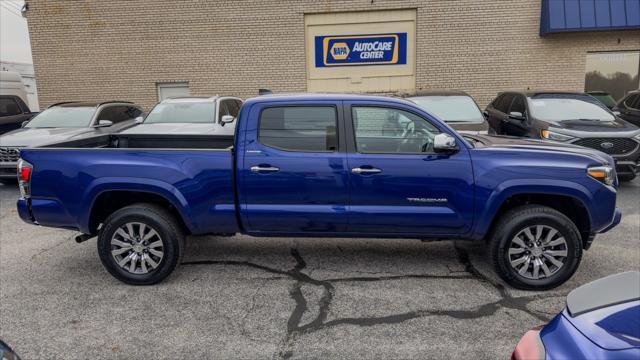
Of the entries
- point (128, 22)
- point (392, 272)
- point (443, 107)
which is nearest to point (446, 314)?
point (392, 272)

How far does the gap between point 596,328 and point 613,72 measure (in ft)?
49.0

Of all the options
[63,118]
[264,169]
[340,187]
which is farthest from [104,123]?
[340,187]

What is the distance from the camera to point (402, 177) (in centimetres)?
438

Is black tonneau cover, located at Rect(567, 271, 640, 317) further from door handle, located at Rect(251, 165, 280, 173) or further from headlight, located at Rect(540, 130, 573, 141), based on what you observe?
headlight, located at Rect(540, 130, 573, 141)

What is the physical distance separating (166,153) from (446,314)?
287cm

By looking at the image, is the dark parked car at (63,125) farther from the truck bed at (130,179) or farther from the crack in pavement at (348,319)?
the crack in pavement at (348,319)

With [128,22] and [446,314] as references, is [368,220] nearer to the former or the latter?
[446,314]

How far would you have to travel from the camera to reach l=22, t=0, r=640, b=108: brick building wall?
45.6 ft

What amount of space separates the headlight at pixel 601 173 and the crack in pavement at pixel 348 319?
119cm

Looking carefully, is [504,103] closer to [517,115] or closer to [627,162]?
[517,115]

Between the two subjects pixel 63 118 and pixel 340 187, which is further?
pixel 63 118

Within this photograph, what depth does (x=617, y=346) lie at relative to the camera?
1680 mm

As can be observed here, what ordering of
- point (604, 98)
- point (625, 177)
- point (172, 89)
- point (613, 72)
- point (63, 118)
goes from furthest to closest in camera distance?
1. point (172, 89)
2. point (613, 72)
3. point (604, 98)
4. point (63, 118)
5. point (625, 177)

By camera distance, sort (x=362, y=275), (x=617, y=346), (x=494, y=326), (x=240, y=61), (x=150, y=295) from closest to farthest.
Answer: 1. (x=617, y=346)
2. (x=494, y=326)
3. (x=150, y=295)
4. (x=362, y=275)
5. (x=240, y=61)
